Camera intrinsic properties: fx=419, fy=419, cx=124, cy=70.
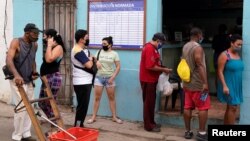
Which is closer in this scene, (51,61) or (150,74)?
(51,61)

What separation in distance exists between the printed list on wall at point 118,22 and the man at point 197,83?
1.34m

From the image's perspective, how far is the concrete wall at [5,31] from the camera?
9.15m

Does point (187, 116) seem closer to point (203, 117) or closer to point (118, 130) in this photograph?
point (203, 117)

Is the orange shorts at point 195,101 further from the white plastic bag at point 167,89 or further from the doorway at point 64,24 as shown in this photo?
the doorway at point 64,24

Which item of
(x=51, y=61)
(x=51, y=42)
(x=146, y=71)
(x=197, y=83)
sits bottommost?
(x=197, y=83)

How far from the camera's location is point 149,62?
700 cm

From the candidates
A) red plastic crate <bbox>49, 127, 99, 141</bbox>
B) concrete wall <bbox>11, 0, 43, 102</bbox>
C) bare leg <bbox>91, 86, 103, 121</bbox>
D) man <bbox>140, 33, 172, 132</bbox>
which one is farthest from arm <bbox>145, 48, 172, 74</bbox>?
concrete wall <bbox>11, 0, 43, 102</bbox>

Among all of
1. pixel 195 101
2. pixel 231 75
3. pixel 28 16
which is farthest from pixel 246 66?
pixel 28 16

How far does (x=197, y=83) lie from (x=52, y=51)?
230 centimetres

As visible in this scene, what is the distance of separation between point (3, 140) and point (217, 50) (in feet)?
15.5

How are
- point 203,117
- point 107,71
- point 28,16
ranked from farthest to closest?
point 28,16 → point 107,71 → point 203,117

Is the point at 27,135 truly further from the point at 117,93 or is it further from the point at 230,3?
the point at 230,3

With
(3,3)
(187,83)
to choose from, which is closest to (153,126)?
(187,83)

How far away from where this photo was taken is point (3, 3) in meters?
9.22
